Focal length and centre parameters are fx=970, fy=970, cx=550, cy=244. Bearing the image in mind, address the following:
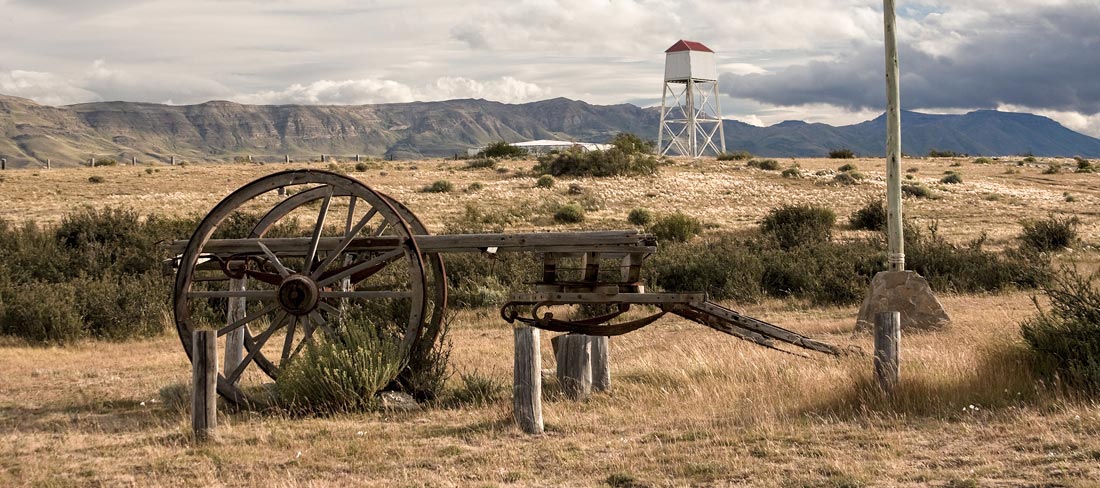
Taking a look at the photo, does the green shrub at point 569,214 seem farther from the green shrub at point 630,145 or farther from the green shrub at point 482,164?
the green shrub at point 482,164

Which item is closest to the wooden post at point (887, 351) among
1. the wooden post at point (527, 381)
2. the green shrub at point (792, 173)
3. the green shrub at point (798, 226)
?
the wooden post at point (527, 381)

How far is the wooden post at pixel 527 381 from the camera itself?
25.3 ft

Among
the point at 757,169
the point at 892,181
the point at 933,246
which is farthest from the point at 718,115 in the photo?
the point at 892,181

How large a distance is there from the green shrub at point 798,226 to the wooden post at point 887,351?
576 inches

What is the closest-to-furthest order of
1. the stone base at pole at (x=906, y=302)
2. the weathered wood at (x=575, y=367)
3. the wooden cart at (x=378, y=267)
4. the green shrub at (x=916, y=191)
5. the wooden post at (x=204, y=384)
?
the wooden post at (x=204, y=384) → the wooden cart at (x=378, y=267) → the weathered wood at (x=575, y=367) → the stone base at pole at (x=906, y=302) → the green shrub at (x=916, y=191)

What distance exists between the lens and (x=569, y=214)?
30859 mm

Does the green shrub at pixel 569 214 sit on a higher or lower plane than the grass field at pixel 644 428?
higher

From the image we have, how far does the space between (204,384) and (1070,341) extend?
7.15m

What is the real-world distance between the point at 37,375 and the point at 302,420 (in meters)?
4.98

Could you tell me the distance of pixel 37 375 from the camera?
11570 mm

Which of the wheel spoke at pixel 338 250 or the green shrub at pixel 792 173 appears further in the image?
the green shrub at pixel 792 173

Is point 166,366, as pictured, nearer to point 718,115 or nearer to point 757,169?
point 757,169

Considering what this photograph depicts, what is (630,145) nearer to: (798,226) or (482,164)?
(482,164)

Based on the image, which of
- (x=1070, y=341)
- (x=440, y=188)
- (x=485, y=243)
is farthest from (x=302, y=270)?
(x=440, y=188)
